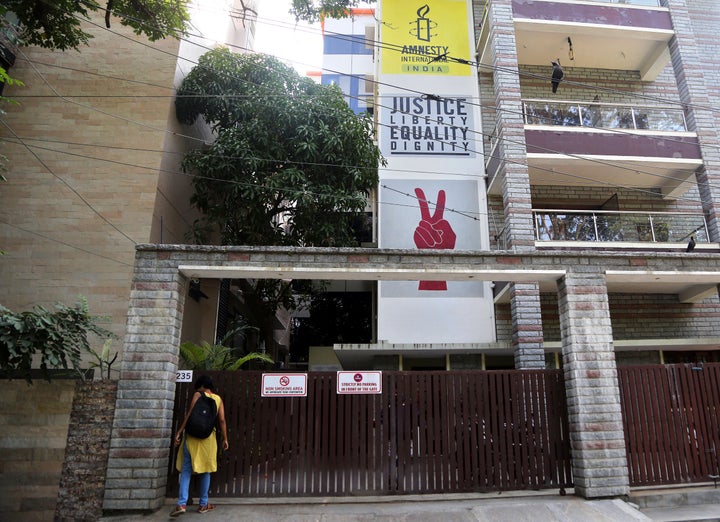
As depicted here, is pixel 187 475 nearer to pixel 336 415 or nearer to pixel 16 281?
pixel 336 415

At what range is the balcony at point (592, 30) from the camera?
13234 mm

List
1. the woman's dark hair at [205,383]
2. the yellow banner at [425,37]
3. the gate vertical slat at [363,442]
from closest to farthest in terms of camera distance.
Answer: the woman's dark hair at [205,383], the gate vertical slat at [363,442], the yellow banner at [425,37]

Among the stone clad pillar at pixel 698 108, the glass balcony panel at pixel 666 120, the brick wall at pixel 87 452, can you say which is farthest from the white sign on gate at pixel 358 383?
the glass balcony panel at pixel 666 120

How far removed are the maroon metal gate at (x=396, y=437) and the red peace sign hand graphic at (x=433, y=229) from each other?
6.60m

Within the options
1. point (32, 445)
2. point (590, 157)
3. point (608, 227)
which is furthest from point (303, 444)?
point (590, 157)

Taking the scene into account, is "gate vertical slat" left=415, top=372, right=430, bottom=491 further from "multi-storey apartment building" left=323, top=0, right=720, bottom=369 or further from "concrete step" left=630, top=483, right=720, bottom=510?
"multi-storey apartment building" left=323, top=0, right=720, bottom=369

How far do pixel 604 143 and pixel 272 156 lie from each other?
8137 mm

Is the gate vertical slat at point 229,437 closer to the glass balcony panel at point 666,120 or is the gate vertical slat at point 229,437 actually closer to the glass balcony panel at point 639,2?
the glass balcony panel at point 666,120

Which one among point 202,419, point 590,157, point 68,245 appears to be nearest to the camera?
point 202,419

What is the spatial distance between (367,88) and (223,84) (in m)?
10.5

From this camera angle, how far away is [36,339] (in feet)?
19.1

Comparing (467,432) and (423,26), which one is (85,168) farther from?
(423,26)

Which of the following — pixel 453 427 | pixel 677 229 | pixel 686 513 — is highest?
pixel 677 229

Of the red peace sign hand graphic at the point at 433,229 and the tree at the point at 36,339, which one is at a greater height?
the red peace sign hand graphic at the point at 433,229
